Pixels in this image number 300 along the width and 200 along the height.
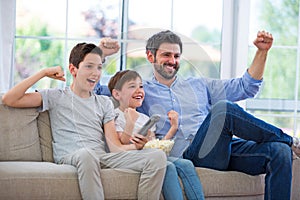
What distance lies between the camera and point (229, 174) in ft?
9.23

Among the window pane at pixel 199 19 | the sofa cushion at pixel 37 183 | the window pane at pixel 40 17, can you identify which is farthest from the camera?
the window pane at pixel 199 19

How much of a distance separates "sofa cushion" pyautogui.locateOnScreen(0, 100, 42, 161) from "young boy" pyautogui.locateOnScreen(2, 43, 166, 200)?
0.19 feet

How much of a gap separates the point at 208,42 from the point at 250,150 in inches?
51.1

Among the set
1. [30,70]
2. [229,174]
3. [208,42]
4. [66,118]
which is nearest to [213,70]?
[229,174]

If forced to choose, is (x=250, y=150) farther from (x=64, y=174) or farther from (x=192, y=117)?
(x=64, y=174)

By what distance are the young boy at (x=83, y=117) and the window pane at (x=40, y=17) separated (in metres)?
0.96

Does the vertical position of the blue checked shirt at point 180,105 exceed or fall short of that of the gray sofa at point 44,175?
it exceeds it

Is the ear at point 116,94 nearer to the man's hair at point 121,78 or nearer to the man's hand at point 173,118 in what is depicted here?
the man's hair at point 121,78

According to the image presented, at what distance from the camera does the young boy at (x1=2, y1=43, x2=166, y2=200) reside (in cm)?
268

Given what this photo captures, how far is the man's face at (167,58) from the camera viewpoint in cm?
268

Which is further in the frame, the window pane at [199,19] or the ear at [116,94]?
the window pane at [199,19]

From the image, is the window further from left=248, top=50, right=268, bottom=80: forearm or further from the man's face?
the man's face

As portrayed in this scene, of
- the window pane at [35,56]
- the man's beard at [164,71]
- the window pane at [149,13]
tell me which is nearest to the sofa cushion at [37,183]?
the man's beard at [164,71]

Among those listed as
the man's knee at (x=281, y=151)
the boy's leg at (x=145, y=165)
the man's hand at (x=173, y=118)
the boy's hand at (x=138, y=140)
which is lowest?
the boy's leg at (x=145, y=165)
